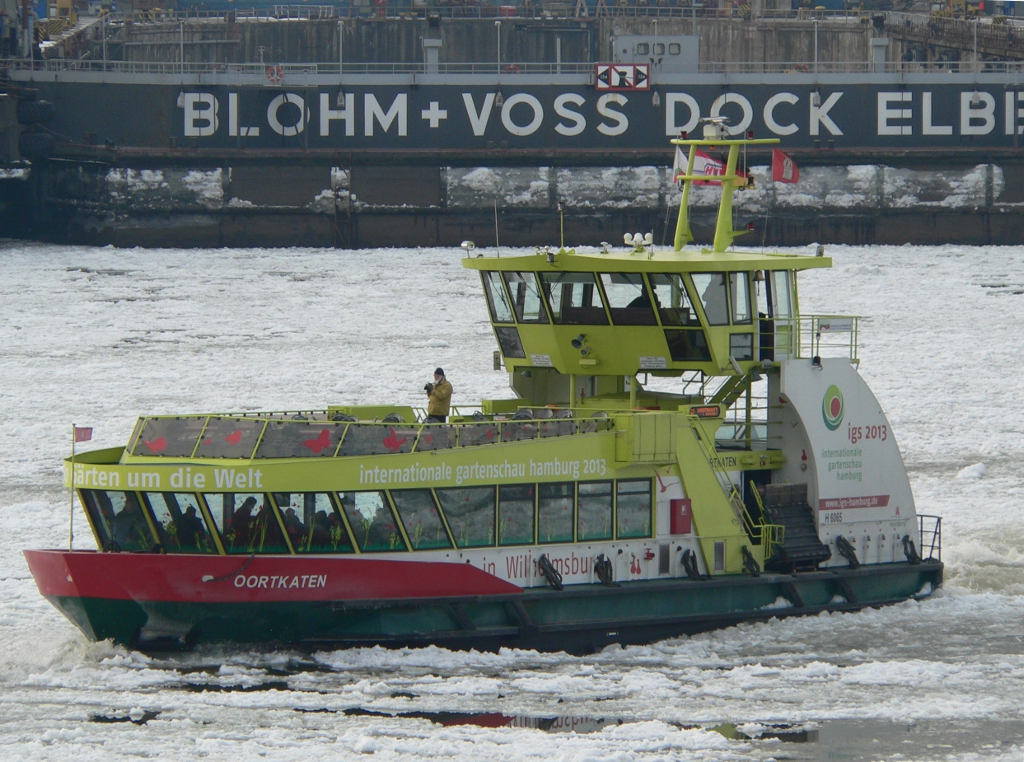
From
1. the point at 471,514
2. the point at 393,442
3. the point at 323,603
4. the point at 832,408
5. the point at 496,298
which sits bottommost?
the point at 323,603

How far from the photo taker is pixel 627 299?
1541cm

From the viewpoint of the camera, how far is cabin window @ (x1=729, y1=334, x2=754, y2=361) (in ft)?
51.1

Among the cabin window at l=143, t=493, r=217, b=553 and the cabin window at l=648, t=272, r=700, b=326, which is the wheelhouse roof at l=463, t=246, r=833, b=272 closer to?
the cabin window at l=648, t=272, r=700, b=326

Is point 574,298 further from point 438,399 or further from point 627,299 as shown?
point 438,399

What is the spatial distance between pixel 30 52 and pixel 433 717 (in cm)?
4023

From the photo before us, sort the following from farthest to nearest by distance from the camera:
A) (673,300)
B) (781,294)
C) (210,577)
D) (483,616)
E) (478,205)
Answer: (478,205) → (781,294) → (673,300) → (483,616) → (210,577)

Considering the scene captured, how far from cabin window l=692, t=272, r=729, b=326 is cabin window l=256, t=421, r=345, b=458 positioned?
393 centimetres

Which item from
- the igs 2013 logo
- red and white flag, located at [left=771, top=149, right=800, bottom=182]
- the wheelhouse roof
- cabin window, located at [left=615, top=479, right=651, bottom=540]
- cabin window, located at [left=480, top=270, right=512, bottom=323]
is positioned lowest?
cabin window, located at [left=615, top=479, right=651, bottom=540]

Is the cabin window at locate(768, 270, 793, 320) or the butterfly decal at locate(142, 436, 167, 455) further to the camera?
the cabin window at locate(768, 270, 793, 320)

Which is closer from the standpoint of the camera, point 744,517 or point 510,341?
point 744,517

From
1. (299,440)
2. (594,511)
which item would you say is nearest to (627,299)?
(594,511)

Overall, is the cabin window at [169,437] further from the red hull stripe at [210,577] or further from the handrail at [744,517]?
the handrail at [744,517]

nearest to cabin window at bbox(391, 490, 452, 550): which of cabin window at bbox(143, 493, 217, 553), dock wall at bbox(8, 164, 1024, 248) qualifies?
cabin window at bbox(143, 493, 217, 553)

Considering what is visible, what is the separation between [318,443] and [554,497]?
223 centimetres
